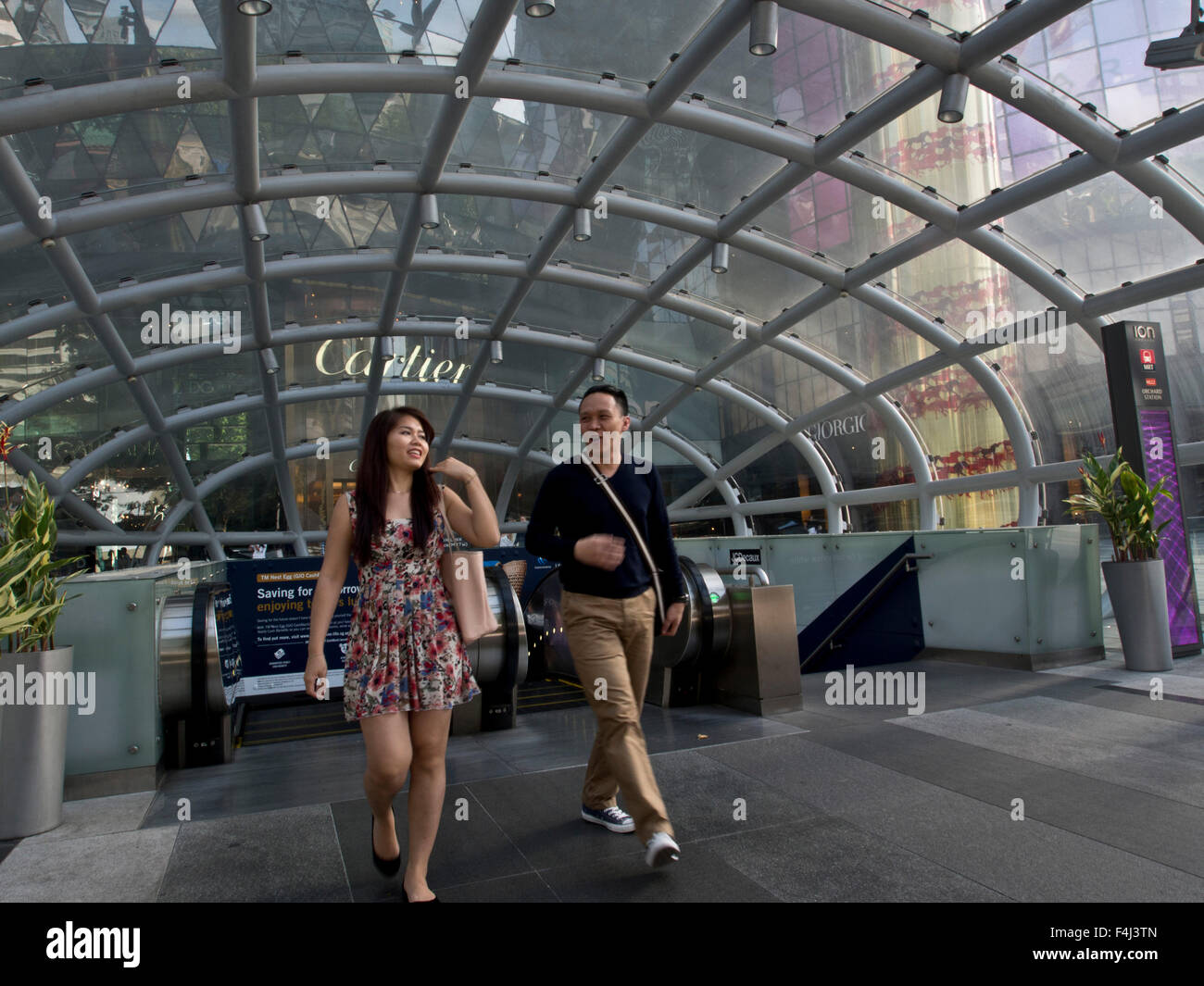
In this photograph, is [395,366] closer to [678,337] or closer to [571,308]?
[571,308]

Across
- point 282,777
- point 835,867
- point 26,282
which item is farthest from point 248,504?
point 835,867

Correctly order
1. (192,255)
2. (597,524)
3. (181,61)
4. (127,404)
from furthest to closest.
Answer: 1. (127,404)
2. (192,255)
3. (181,61)
4. (597,524)

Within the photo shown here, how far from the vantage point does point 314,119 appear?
12.2m

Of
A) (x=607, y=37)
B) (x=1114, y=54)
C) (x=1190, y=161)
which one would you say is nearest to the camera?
(x=1114, y=54)

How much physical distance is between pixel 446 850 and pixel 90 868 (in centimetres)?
145

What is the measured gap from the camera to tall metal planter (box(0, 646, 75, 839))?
13.2ft

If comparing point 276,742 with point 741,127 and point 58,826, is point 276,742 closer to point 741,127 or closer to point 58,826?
point 58,826

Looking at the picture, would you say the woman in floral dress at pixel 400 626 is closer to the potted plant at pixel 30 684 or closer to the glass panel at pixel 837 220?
the potted plant at pixel 30 684

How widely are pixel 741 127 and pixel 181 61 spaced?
7.13 metres

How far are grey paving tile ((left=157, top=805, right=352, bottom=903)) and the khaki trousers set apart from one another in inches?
42.9

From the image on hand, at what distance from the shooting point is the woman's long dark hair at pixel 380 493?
3.07 meters

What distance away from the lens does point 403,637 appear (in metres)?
3.03
